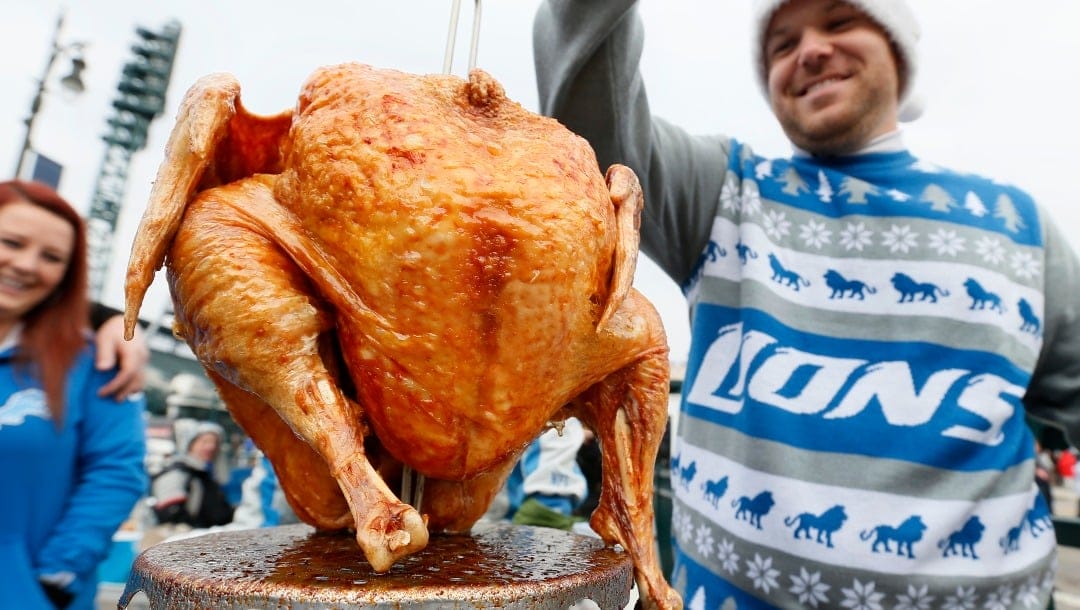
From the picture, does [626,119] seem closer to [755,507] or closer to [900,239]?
[900,239]

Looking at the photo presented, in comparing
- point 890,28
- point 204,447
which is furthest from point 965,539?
point 204,447

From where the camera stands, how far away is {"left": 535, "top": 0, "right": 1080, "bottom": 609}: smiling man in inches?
72.6

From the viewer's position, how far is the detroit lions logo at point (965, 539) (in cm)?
186

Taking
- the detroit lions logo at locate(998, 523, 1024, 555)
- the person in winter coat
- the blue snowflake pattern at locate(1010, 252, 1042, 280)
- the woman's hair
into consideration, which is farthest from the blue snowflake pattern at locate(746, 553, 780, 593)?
the person in winter coat

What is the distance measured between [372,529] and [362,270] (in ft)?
1.15

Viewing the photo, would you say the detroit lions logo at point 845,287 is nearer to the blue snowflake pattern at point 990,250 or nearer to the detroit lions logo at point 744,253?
the detroit lions logo at point 744,253

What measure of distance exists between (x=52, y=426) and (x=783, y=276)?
2145 mm

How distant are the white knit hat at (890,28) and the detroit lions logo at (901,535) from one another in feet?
4.69

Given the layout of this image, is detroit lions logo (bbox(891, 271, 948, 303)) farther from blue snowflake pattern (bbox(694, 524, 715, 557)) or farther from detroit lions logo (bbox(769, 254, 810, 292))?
blue snowflake pattern (bbox(694, 524, 715, 557))

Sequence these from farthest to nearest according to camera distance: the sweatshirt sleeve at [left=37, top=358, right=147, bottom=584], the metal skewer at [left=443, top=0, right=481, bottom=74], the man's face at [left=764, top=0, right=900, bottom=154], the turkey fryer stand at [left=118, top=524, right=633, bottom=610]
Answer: the man's face at [left=764, top=0, right=900, bottom=154]
the sweatshirt sleeve at [left=37, top=358, right=147, bottom=584]
the metal skewer at [left=443, top=0, right=481, bottom=74]
the turkey fryer stand at [left=118, top=524, right=633, bottom=610]

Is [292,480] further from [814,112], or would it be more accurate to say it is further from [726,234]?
[814,112]

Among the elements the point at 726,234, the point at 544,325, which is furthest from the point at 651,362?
the point at 726,234

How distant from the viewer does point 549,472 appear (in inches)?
170

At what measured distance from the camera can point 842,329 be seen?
200 cm
